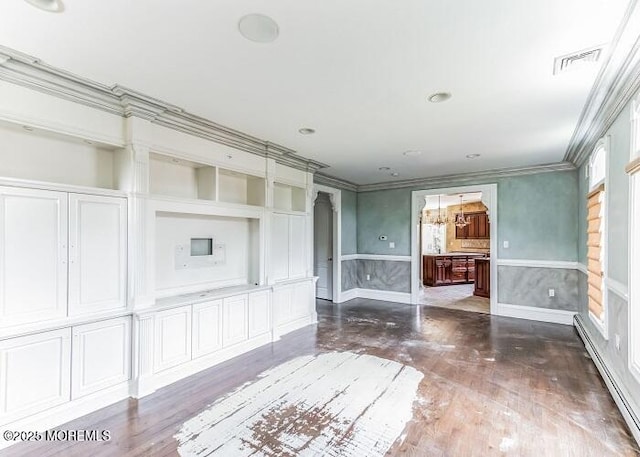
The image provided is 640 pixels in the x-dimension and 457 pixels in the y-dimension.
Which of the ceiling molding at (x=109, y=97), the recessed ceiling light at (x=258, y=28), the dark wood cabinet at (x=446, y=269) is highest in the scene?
the recessed ceiling light at (x=258, y=28)

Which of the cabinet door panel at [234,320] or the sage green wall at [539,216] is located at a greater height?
the sage green wall at [539,216]

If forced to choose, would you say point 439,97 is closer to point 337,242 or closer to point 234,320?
point 234,320

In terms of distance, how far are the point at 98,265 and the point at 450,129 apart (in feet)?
11.8

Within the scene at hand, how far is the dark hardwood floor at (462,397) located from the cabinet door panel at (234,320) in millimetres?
238

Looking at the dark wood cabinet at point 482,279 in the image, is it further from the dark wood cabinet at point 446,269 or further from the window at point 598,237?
the window at point 598,237

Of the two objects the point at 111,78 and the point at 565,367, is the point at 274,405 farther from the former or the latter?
the point at 565,367

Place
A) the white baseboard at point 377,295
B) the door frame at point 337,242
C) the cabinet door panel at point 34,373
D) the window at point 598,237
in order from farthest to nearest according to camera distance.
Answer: the white baseboard at point 377,295 < the door frame at point 337,242 < the window at point 598,237 < the cabinet door panel at point 34,373

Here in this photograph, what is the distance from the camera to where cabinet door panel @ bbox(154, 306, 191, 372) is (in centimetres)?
300

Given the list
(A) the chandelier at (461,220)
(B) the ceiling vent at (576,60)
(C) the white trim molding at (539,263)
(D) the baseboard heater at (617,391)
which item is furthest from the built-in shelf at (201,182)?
(A) the chandelier at (461,220)

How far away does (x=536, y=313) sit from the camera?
5.36 m

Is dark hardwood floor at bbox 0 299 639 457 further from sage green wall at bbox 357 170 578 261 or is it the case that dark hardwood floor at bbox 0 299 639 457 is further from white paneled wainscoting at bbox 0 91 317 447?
sage green wall at bbox 357 170 578 261

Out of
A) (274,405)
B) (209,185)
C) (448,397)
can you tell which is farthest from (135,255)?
(448,397)

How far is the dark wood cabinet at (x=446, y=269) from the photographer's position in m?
8.80

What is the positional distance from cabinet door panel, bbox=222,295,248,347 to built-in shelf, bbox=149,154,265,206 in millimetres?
1186
